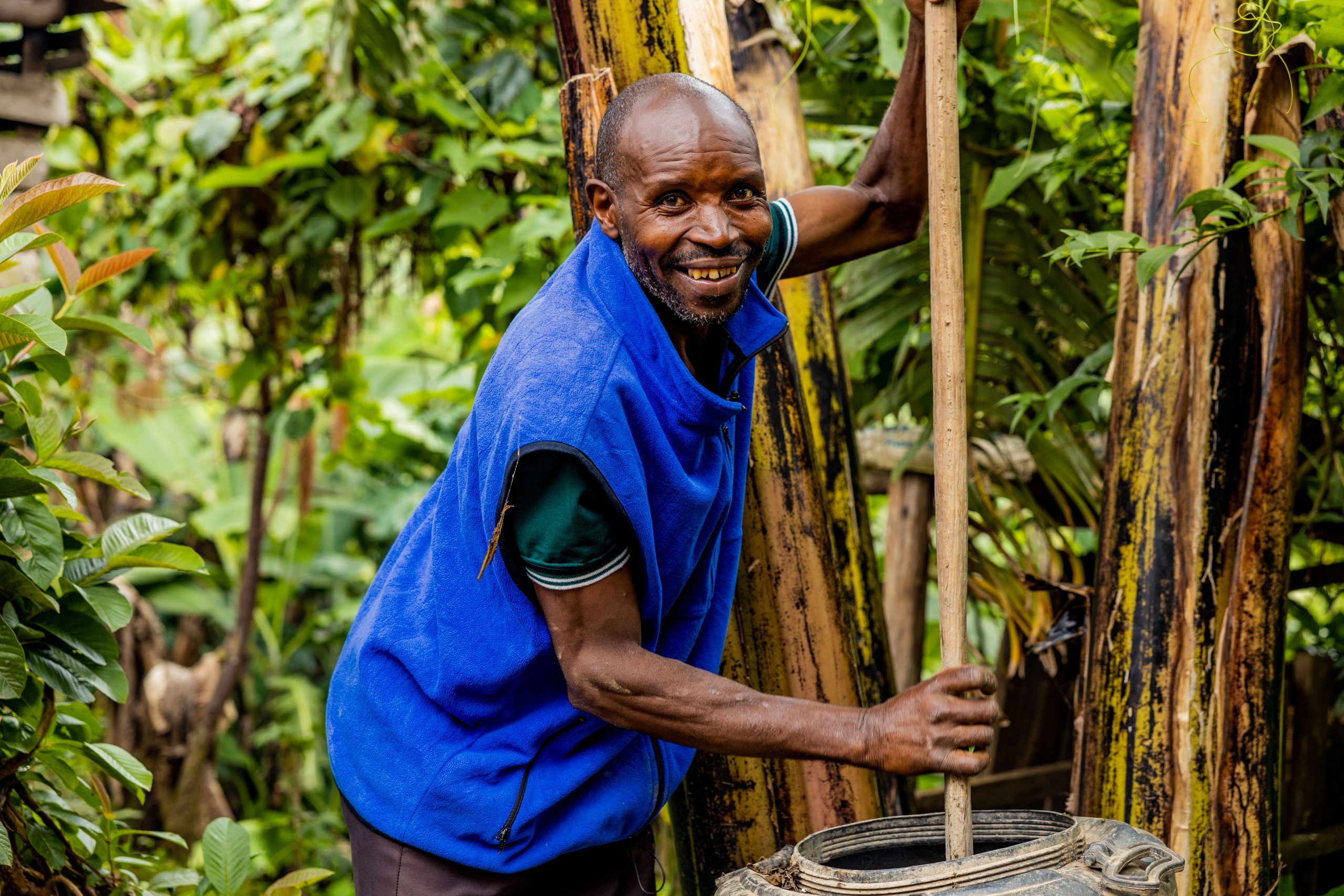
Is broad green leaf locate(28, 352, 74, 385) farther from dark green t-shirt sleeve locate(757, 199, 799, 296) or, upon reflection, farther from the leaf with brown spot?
dark green t-shirt sleeve locate(757, 199, 799, 296)

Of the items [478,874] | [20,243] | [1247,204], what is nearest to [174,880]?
[478,874]

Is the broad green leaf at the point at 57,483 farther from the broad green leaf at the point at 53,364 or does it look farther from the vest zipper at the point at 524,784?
the vest zipper at the point at 524,784

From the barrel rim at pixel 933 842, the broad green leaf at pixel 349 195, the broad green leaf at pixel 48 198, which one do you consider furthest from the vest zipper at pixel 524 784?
the broad green leaf at pixel 349 195

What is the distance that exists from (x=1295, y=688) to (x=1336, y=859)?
0.48 metres

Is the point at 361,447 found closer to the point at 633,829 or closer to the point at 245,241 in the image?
the point at 245,241

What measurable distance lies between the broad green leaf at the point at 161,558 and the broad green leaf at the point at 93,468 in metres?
0.09

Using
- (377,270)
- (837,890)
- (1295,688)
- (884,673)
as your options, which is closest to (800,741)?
(837,890)

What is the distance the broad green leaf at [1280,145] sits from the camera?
5.30 feet

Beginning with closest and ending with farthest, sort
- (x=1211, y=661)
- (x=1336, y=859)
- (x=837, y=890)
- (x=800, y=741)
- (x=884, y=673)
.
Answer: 1. (x=837, y=890)
2. (x=800, y=741)
3. (x=1211, y=661)
4. (x=884, y=673)
5. (x=1336, y=859)

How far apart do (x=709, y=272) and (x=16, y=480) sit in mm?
1087

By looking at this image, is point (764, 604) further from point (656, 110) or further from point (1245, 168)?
point (1245, 168)

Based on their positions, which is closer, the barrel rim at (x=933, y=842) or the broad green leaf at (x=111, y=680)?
the barrel rim at (x=933, y=842)

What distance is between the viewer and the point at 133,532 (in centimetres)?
192

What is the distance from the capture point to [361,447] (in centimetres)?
494
